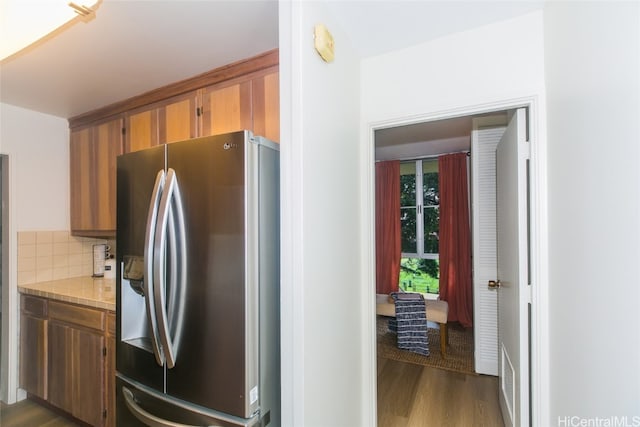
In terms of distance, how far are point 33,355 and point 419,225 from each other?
15.0 feet

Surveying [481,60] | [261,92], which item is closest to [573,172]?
[481,60]

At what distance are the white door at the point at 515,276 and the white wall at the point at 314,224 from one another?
0.85 metres

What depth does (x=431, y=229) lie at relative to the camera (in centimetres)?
456

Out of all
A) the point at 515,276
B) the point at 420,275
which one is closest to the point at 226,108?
the point at 515,276

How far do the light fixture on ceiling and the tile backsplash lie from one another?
2.21 m

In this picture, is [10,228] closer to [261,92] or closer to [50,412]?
[50,412]

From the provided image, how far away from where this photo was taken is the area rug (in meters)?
2.89

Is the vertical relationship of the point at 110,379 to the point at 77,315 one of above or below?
below

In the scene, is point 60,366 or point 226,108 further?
point 60,366

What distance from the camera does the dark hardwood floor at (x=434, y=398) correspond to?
2.07 metres

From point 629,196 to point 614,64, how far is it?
1.15 ft

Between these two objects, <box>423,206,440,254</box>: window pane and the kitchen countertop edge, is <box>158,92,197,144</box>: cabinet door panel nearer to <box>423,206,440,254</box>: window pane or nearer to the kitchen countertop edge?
the kitchen countertop edge

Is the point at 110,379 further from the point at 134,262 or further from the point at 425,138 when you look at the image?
the point at 425,138

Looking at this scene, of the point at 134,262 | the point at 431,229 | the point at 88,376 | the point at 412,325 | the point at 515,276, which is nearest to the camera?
the point at 134,262
